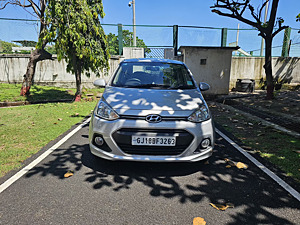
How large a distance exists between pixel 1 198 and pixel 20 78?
1170cm

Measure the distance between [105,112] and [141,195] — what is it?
1.21m

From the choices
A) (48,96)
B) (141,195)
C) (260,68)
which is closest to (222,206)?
Answer: (141,195)

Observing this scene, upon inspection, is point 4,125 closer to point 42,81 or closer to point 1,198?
point 1,198

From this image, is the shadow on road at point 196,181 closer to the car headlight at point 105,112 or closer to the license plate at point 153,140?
the license plate at point 153,140

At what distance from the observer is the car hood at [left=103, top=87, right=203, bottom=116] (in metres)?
2.92

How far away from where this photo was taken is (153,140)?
2.75 metres

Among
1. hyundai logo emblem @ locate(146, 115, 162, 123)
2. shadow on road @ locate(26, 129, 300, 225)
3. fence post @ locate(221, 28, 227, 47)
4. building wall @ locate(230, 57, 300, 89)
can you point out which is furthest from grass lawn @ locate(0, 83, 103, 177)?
fence post @ locate(221, 28, 227, 47)

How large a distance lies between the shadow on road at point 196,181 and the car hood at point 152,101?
2.89 ft

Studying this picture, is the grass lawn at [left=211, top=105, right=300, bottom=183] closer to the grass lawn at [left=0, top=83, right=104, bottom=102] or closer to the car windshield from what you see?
the car windshield

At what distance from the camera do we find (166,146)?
2787 millimetres

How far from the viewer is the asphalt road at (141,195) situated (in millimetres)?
2170

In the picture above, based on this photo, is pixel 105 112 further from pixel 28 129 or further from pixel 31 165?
pixel 28 129

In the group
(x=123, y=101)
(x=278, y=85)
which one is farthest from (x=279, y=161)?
(x=278, y=85)

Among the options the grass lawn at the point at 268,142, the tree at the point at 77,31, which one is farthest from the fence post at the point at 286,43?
the tree at the point at 77,31
